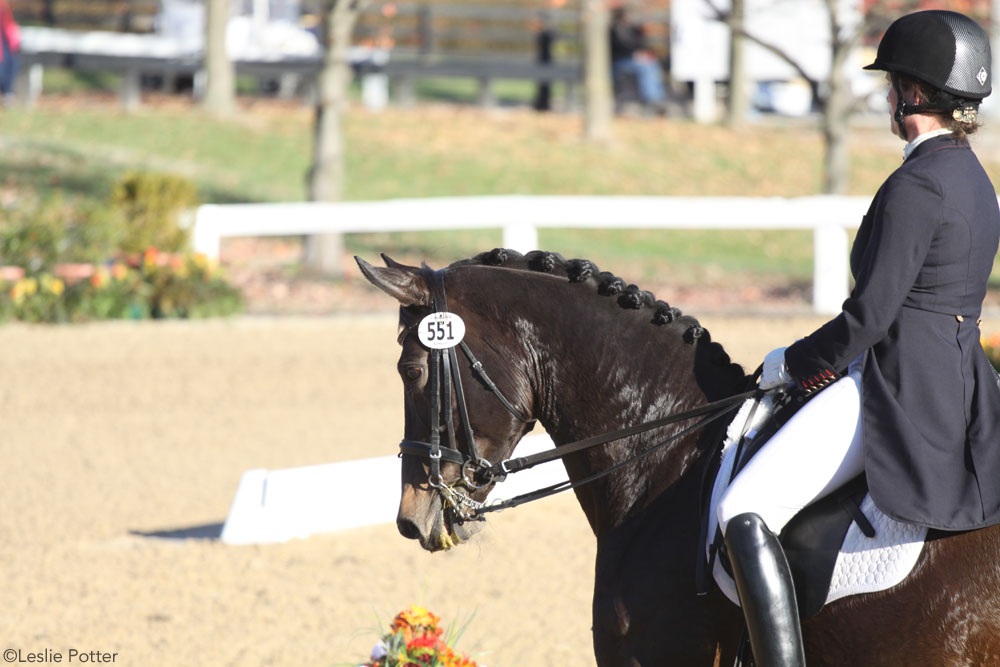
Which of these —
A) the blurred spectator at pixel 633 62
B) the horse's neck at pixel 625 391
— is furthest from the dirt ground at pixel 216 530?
the blurred spectator at pixel 633 62

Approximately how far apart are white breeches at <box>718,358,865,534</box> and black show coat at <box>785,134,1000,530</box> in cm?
5

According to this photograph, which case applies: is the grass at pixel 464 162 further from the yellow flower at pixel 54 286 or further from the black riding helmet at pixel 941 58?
the black riding helmet at pixel 941 58

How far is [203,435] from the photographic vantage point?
9.01 m

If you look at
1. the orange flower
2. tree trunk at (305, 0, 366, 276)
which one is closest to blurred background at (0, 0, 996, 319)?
tree trunk at (305, 0, 366, 276)

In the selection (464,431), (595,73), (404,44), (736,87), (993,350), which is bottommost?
(993,350)

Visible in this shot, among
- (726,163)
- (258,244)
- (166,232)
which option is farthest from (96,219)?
(726,163)

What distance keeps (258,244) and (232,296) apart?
4878mm

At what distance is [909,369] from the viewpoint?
281cm

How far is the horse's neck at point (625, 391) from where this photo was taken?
3.27 metres

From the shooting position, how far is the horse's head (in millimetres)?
3146

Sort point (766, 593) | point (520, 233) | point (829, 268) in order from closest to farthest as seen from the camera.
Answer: point (766, 593), point (829, 268), point (520, 233)

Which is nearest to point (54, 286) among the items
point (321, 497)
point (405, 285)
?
point (321, 497)

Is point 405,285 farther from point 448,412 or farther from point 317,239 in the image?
point 317,239

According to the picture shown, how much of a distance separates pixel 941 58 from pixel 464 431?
1552 mm
